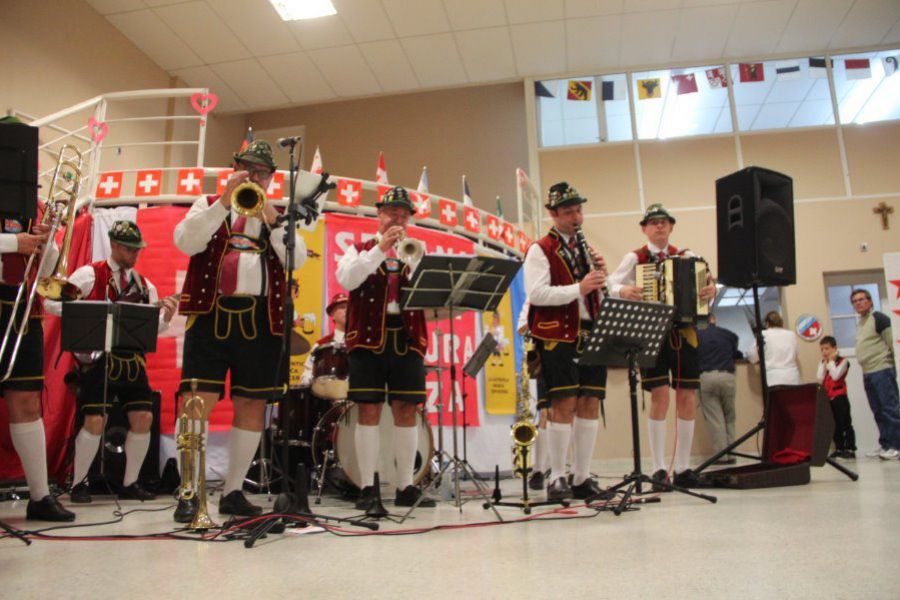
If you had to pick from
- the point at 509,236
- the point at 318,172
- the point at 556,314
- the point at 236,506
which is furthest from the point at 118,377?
the point at 509,236

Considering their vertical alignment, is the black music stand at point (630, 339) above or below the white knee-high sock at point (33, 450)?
above

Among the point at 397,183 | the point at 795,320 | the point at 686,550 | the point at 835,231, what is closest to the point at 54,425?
→ the point at 686,550

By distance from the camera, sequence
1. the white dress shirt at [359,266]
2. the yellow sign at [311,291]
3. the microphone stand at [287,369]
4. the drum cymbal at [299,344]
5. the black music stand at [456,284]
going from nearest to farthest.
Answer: the microphone stand at [287,369], the black music stand at [456,284], the white dress shirt at [359,266], the drum cymbal at [299,344], the yellow sign at [311,291]

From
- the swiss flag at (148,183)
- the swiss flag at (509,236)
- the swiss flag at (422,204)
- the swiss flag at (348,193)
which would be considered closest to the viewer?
the swiss flag at (148,183)

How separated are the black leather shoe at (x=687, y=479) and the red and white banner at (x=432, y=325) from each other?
252 cm

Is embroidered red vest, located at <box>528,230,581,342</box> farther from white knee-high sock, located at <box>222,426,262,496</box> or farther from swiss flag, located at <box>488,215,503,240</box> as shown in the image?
swiss flag, located at <box>488,215,503,240</box>

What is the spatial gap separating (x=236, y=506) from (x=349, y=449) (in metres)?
1.37

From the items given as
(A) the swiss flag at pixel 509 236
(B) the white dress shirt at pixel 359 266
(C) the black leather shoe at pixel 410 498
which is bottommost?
(C) the black leather shoe at pixel 410 498

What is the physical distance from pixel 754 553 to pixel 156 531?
249 cm

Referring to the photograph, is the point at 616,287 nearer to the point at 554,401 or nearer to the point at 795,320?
the point at 554,401

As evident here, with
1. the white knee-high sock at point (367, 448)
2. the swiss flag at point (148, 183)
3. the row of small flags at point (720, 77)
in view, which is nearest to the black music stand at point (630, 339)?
the white knee-high sock at point (367, 448)

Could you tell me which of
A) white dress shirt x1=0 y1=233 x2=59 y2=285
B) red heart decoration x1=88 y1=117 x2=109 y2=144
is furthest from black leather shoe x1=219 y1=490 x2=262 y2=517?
red heart decoration x1=88 y1=117 x2=109 y2=144

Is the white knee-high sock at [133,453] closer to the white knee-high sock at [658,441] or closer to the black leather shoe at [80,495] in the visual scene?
the black leather shoe at [80,495]

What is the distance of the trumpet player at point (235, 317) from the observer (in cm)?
333
